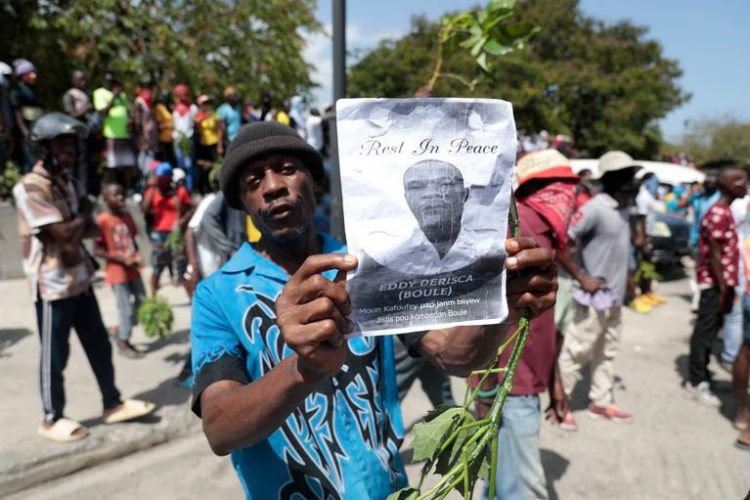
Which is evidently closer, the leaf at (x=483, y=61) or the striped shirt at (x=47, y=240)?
the leaf at (x=483, y=61)

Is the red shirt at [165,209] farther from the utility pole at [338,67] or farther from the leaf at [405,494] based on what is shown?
the leaf at [405,494]

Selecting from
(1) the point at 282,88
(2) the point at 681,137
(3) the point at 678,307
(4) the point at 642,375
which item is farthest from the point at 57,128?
(2) the point at 681,137

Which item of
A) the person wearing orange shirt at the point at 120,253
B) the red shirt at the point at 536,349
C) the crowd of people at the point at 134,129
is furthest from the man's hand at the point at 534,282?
the crowd of people at the point at 134,129

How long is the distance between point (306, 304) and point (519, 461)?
69.9 inches

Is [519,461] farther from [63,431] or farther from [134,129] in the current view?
[134,129]

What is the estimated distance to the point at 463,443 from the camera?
4.15 feet

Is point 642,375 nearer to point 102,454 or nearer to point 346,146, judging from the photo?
point 102,454

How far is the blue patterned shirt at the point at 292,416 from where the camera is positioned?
156 centimetres

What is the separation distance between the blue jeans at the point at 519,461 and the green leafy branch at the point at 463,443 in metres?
Answer: 1.34

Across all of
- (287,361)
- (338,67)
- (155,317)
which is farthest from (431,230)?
(155,317)

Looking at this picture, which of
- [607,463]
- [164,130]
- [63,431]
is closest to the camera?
[63,431]

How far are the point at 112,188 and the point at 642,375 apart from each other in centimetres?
519

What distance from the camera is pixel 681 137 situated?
59.7m

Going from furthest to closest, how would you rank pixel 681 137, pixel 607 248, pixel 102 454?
pixel 681 137
pixel 607 248
pixel 102 454
